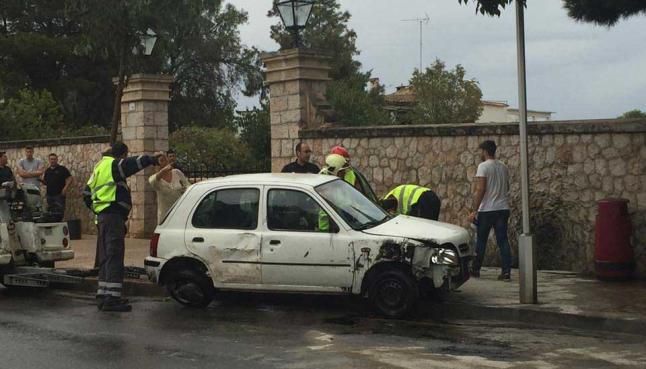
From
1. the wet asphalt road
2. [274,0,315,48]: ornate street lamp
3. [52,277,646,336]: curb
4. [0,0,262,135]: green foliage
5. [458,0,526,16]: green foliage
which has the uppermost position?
[0,0,262,135]: green foliage

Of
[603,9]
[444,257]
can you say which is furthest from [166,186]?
[603,9]

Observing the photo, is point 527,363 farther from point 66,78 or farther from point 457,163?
point 66,78

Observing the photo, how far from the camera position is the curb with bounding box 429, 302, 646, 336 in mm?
9109

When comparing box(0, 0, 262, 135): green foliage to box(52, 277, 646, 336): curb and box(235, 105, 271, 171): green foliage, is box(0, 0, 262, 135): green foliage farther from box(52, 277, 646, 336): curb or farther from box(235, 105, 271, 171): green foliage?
box(52, 277, 646, 336): curb

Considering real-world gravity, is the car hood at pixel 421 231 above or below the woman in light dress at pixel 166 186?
below

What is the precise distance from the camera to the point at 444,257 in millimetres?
9750

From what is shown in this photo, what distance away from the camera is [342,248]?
9.89 m

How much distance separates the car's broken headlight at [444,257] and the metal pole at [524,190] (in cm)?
83

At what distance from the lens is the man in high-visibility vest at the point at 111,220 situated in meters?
10.8

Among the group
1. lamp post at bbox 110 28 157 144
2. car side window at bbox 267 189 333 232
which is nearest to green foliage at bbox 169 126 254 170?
lamp post at bbox 110 28 157 144

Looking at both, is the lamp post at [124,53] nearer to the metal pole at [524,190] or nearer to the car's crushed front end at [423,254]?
the car's crushed front end at [423,254]

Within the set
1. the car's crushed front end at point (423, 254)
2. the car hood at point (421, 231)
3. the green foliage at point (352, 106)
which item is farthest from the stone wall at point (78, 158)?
the green foliage at point (352, 106)

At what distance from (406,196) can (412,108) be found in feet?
162

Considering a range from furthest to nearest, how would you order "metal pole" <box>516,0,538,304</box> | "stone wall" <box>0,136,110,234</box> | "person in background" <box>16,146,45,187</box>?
"stone wall" <box>0,136,110,234</box> < "person in background" <box>16,146,45,187</box> < "metal pole" <box>516,0,538,304</box>
